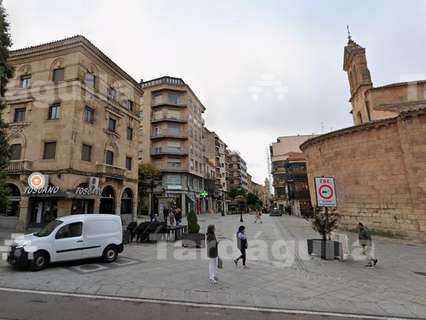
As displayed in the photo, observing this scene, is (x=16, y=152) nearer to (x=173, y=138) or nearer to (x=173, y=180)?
(x=173, y=180)

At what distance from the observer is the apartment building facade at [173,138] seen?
42594 millimetres

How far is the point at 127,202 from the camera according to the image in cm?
2653

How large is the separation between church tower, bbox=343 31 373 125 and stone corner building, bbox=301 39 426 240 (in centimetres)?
94

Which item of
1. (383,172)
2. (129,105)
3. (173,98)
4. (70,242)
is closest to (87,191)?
(70,242)

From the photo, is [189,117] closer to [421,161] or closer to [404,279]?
[421,161]

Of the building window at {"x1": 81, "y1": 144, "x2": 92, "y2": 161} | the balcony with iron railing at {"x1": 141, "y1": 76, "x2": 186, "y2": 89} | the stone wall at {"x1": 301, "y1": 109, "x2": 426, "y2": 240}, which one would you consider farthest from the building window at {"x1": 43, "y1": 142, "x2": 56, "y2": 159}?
the balcony with iron railing at {"x1": 141, "y1": 76, "x2": 186, "y2": 89}

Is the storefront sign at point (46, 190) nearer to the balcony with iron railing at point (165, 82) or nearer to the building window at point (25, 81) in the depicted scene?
the building window at point (25, 81)

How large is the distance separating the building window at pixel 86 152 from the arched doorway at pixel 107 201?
11.1ft

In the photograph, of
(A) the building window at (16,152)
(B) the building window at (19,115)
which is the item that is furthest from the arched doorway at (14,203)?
(B) the building window at (19,115)

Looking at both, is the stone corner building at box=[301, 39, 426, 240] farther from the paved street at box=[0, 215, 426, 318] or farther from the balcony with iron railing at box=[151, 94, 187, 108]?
the balcony with iron railing at box=[151, 94, 187, 108]

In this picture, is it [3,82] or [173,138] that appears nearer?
[3,82]

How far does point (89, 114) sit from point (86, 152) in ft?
11.5

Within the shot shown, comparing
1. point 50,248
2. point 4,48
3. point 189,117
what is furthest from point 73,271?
point 189,117

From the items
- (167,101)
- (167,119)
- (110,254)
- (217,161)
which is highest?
(167,101)
